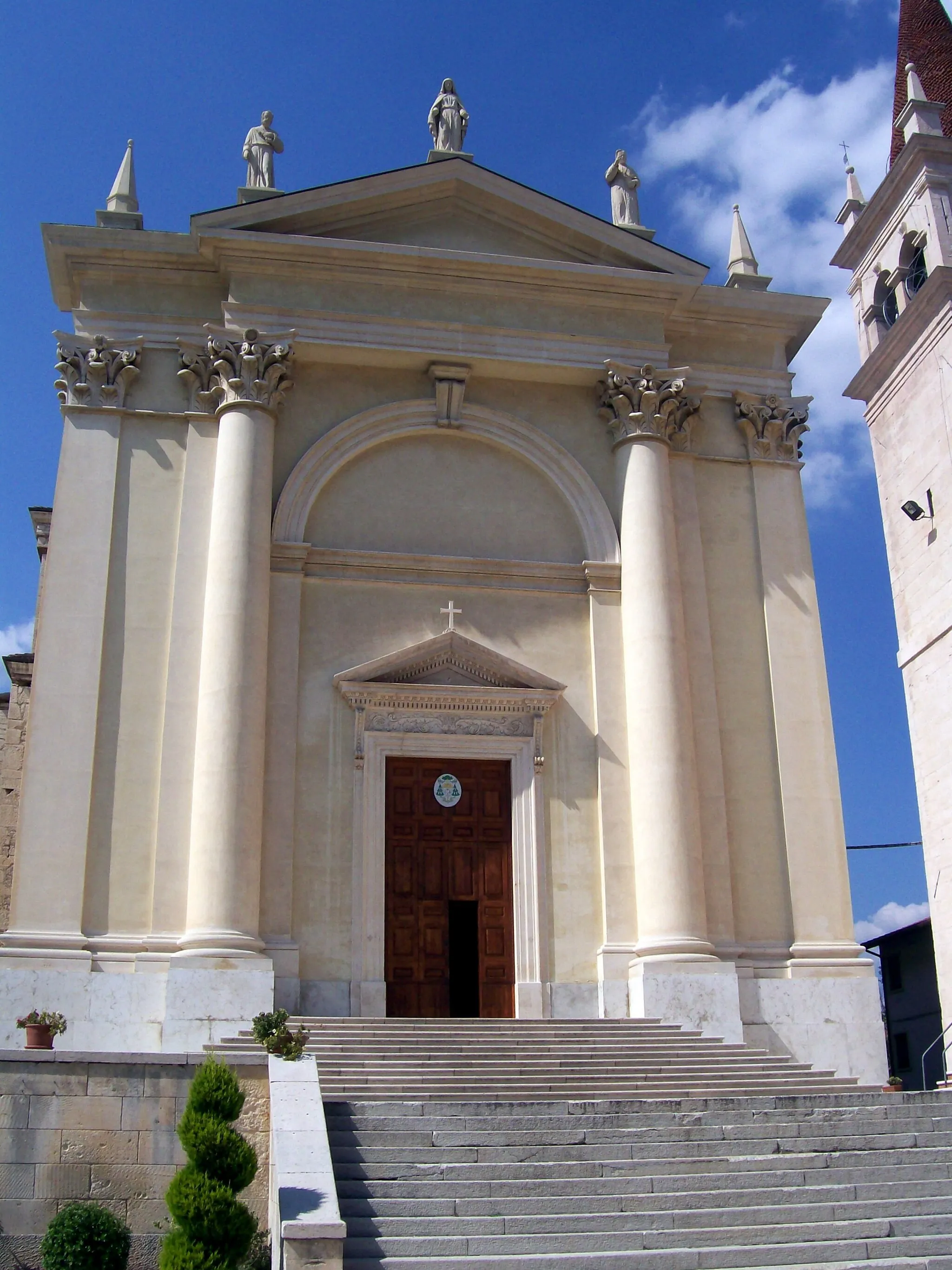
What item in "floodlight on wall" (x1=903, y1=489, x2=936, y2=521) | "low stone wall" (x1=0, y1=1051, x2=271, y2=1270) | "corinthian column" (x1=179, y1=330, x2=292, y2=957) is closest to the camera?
"low stone wall" (x1=0, y1=1051, x2=271, y2=1270)

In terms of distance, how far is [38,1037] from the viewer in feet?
47.2

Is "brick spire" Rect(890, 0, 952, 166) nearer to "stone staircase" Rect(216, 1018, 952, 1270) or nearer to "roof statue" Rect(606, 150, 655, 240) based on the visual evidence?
"roof statue" Rect(606, 150, 655, 240)

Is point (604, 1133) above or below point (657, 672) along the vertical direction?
below

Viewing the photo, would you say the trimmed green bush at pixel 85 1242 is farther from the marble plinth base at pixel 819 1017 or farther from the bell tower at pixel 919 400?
the bell tower at pixel 919 400

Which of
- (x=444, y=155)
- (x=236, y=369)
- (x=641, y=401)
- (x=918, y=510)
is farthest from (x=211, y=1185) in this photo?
(x=918, y=510)

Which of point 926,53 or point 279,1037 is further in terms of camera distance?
point 926,53

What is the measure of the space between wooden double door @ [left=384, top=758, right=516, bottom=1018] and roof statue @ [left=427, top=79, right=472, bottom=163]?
34.6 ft

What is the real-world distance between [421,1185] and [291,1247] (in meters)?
2.15

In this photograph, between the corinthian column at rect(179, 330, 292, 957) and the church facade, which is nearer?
the corinthian column at rect(179, 330, 292, 957)

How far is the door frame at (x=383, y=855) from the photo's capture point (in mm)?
18078

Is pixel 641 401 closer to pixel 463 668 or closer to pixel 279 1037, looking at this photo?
pixel 463 668

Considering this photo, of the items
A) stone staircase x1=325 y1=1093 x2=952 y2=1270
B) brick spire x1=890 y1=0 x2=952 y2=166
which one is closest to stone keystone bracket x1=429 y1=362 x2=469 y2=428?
stone staircase x1=325 y1=1093 x2=952 y2=1270

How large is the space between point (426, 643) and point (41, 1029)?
7.62m

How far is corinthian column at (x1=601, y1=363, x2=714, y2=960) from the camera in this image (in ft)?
60.6
